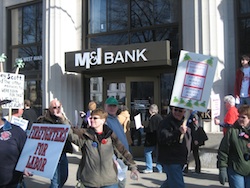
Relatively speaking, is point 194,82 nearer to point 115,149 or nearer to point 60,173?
point 115,149

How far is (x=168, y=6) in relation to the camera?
10633 millimetres

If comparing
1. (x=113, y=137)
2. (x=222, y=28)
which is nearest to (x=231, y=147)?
(x=113, y=137)

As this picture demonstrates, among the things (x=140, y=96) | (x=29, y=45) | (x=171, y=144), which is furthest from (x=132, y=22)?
(x=171, y=144)

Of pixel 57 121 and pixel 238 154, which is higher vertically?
pixel 57 121

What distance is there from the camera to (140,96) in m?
10.7

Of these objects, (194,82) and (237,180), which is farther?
(194,82)

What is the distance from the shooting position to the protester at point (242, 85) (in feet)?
27.3

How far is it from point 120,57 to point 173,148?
5644 mm

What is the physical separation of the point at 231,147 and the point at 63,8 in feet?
28.6

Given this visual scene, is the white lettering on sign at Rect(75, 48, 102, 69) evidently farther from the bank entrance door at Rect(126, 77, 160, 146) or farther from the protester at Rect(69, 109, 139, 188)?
the protester at Rect(69, 109, 139, 188)

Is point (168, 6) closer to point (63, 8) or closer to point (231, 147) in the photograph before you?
point (63, 8)

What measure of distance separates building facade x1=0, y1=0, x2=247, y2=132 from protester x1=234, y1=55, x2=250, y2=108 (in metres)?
0.46

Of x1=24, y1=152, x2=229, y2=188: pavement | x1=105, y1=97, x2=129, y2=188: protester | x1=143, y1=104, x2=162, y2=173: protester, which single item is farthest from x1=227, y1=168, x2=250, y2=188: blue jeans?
x1=143, y1=104, x2=162, y2=173: protester

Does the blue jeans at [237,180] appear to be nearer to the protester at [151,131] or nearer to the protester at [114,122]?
the protester at [114,122]
